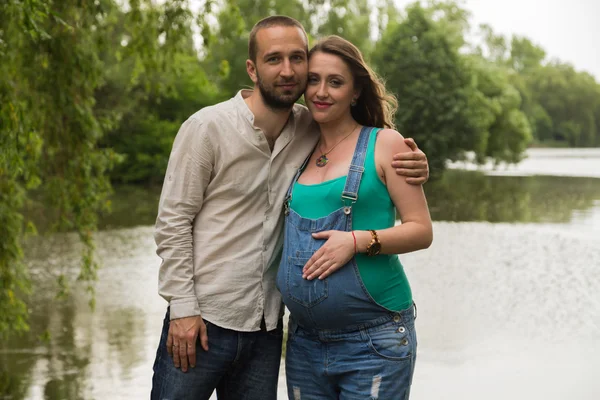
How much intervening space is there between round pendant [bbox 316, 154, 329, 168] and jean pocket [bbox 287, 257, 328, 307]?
0.37 m

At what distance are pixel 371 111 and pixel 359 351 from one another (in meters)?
0.92

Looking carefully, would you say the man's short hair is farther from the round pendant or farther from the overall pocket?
the overall pocket

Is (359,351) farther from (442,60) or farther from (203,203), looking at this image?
(442,60)

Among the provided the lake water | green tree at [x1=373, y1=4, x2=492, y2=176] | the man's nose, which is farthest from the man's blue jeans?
green tree at [x1=373, y1=4, x2=492, y2=176]

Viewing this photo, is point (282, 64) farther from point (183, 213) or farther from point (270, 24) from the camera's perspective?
point (183, 213)

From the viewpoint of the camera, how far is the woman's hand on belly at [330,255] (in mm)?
2959

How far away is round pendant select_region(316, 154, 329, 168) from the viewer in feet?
10.5

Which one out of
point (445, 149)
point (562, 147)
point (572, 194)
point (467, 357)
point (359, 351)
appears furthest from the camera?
point (562, 147)

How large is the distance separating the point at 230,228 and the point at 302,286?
1.24ft

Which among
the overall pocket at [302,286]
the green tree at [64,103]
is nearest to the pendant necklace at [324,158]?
the overall pocket at [302,286]

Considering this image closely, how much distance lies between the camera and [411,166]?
298 cm

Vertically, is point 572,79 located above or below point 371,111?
above

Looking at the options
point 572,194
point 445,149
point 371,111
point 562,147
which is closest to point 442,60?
point 445,149

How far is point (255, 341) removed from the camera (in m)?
3.30
